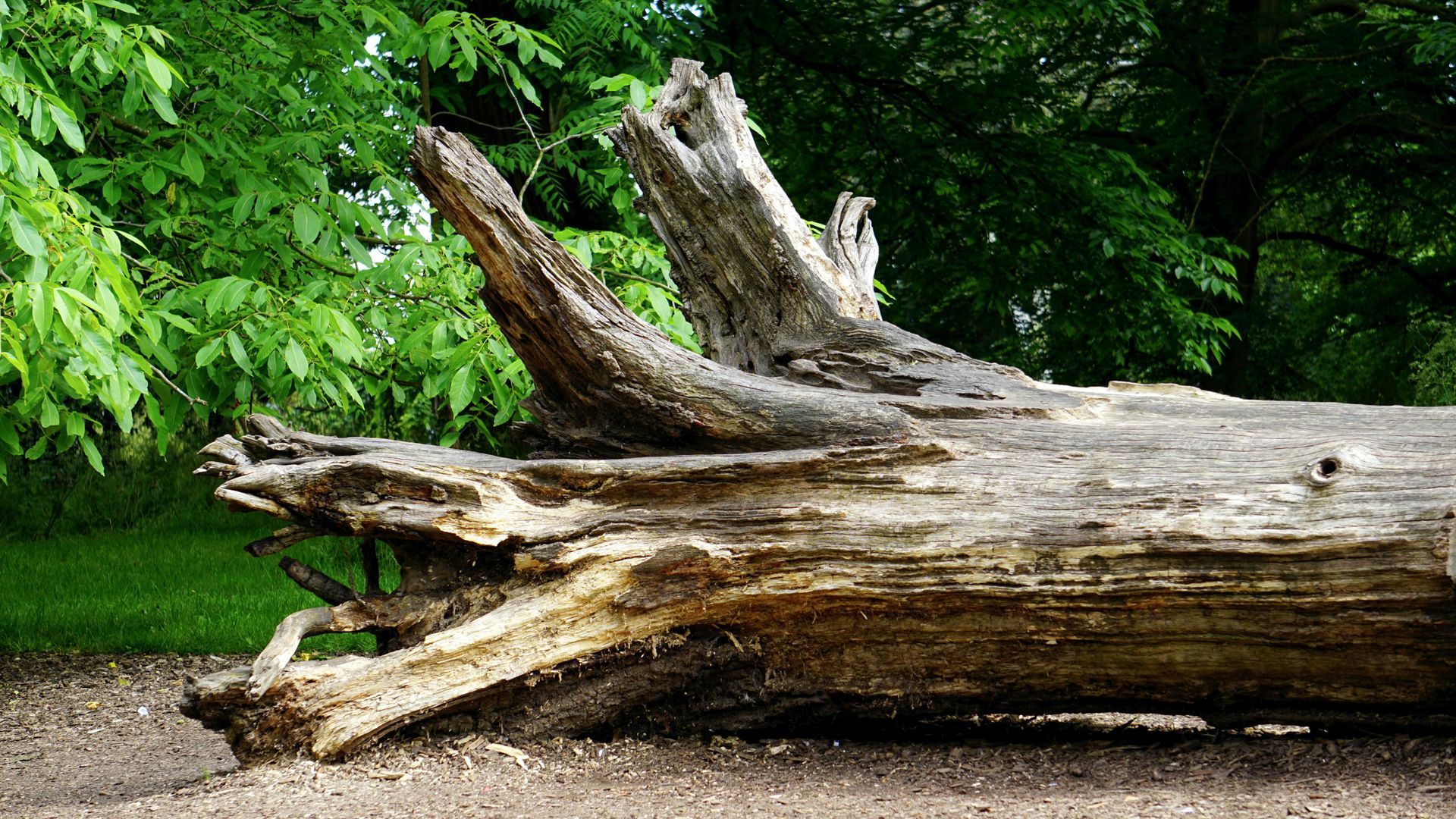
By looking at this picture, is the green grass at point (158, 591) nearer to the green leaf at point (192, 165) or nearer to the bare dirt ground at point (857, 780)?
the green leaf at point (192, 165)

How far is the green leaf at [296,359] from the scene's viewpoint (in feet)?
14.2

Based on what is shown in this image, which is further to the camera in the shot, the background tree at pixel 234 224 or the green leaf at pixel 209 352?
the green leaf at pixel 209 352

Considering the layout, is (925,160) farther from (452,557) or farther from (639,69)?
(452,557)

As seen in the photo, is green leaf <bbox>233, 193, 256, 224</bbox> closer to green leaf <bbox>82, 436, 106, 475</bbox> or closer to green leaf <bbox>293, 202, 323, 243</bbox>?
green leaf <bbox>293, 202, 323, 243</bbox>

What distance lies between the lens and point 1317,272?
48.0ft

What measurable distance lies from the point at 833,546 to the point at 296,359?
6.99ft

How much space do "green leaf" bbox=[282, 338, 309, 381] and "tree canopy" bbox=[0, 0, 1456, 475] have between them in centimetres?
3

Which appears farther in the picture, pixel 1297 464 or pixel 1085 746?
pixel 1085 746

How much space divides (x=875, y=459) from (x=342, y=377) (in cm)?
228

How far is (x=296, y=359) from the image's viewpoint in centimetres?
436

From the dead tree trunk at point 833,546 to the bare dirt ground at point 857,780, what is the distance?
123mm

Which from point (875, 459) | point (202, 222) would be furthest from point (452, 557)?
point (202, 222)

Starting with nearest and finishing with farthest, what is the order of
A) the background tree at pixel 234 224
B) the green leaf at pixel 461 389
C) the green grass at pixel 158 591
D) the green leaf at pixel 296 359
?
the background tree at pixel 234 224 < the green leaf at pixel 296 359 < the green leaf at pixel 461 389 < the green grass at pixel 158 591

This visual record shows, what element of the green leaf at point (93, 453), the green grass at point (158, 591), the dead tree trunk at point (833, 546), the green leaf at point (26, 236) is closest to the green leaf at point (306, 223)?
the dead tree trunk at point (833, 546)
